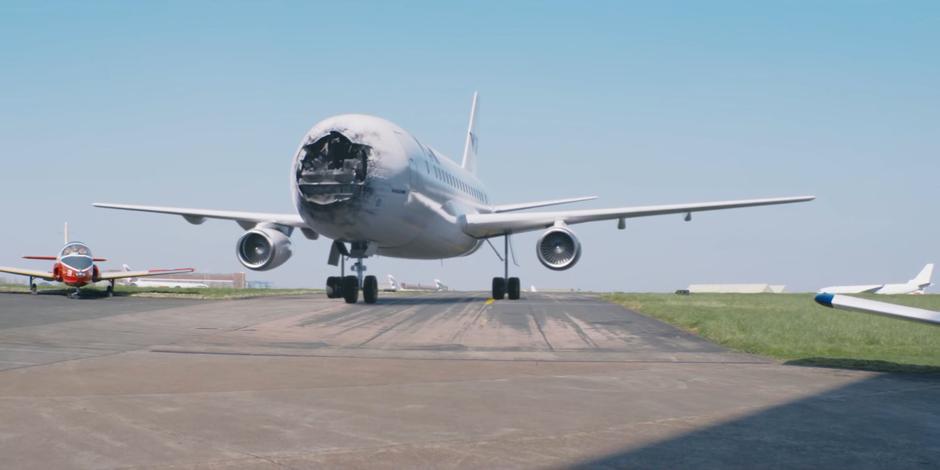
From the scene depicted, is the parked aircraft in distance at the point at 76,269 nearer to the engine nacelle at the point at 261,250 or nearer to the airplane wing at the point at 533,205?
the engine nacelle at the point at 261,250

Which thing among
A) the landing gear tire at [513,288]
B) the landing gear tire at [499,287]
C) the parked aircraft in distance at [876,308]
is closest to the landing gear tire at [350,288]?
the landing gear tire at [499,287]

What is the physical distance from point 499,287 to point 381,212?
9871 millimetres

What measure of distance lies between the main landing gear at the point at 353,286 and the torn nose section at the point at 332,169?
3.47 meters

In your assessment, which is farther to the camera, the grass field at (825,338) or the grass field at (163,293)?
the grass field at (163,293)

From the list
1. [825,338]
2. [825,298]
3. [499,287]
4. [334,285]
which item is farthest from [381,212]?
[825,298]

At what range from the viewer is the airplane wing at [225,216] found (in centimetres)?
2641

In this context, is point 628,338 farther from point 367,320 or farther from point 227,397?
point 227,397

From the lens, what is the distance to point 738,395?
8.58m

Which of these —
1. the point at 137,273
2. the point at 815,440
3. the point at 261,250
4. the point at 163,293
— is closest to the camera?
the point at 815,440

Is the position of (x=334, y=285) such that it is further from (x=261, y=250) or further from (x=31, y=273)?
(x=31, y=273)

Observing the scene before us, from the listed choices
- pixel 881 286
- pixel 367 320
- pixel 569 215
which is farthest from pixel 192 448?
pixel 881 286

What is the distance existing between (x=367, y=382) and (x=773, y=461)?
16.0ft

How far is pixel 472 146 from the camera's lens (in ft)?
165

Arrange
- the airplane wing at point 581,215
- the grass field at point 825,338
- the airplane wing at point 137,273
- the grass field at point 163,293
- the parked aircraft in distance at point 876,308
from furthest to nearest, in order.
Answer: the airplane wing at point 137,273, the grass field at point 163,293, the airplane wing at point 581,215, the grass field at point 825,338, the parked aircraft in distance at point 876,308
